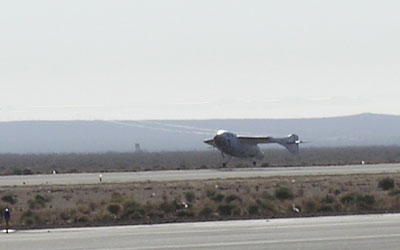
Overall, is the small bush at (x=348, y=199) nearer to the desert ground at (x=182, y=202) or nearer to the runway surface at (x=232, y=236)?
the desert ground at (x=182, y=202)

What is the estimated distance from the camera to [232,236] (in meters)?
24.1

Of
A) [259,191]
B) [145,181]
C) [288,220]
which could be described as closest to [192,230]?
[288,220]

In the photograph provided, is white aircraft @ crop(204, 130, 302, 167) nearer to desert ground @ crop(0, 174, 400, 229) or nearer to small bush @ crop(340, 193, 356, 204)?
desert ground @ crop(0, 174, 400, 229)

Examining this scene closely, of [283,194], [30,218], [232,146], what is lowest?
[283,194]

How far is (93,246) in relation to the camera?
22.5m

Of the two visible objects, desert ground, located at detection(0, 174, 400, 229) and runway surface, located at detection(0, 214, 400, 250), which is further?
desert ground, located at detection(0, 174, 400, 229)

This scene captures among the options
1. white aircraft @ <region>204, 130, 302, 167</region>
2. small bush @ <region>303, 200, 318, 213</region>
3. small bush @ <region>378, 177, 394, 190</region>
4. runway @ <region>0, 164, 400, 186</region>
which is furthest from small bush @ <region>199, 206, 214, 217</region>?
white aircraft @ <region>204, 130, 302, 167</region>

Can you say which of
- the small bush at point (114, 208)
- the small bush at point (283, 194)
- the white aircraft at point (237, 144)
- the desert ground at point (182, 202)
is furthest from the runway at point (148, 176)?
the small bush at point (114, 208)

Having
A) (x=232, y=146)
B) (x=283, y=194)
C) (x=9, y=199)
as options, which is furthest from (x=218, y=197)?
(x=232, y=146)

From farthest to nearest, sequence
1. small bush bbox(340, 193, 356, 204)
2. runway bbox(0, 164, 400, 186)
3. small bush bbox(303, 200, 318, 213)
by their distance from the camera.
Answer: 1. runway bbox(0, 164, 400, 186)
2. small bush bbox(340, 193, 356, 204)
3. small bush bbox(303, 200, 318, 213)

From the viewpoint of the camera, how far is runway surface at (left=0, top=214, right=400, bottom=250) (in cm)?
2209

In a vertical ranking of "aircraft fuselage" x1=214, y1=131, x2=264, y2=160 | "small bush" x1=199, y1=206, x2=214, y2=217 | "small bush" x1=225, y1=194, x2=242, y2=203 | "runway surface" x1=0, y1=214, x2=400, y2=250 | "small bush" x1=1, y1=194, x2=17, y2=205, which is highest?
"aircraft fuselage" x1=214, y1=131, x2=264, y2=160

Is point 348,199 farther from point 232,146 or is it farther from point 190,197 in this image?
point 232,146

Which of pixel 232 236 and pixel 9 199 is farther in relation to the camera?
pixel 9 199
